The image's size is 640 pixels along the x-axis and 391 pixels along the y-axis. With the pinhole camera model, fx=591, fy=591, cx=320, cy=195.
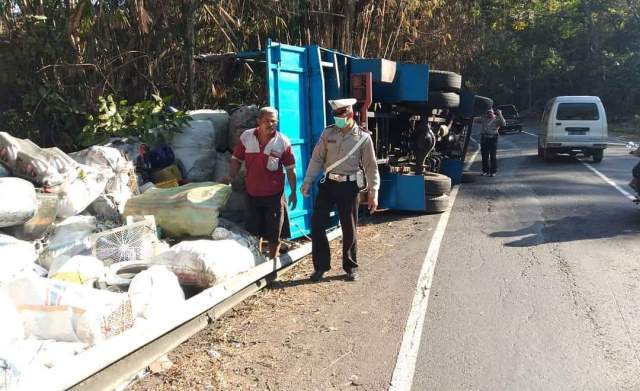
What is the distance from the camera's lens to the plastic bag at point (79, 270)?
15.5 feet

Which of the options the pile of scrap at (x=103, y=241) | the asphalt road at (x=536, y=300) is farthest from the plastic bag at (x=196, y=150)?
the asphalt road at (x=536, y=300)

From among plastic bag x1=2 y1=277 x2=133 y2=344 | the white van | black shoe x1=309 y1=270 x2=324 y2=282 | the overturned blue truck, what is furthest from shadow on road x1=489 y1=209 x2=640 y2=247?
the white van

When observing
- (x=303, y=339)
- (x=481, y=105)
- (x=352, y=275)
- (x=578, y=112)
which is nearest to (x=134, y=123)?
(x=352, y=275)

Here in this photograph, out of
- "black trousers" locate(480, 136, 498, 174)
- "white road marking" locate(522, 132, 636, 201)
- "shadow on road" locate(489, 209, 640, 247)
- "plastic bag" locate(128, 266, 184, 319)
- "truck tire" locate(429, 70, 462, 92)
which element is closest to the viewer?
"plastic bag" locate(128, 266, 184, 319)

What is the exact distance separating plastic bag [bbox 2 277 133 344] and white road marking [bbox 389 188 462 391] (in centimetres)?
188

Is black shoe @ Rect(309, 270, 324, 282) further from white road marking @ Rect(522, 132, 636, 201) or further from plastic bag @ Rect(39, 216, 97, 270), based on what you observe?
white road marking @ Rect(522, 132, 636, 201)

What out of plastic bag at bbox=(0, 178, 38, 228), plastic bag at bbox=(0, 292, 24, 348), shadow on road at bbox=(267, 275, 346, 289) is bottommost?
shadow on road at bbox=(267, 275, 346, 289)

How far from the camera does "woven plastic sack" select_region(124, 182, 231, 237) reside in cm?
597

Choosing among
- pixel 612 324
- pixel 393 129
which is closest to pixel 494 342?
pixel 612 324

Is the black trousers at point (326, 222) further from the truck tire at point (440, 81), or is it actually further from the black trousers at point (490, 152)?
the black trousers at point (490, 152)

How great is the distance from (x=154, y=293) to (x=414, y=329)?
6.84 ft

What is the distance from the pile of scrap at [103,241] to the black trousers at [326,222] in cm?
66

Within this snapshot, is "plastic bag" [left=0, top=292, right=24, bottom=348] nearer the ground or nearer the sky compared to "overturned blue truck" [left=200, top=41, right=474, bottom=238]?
nearer the ground

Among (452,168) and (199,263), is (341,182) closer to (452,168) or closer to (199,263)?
(199,263)
